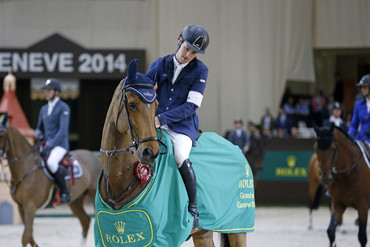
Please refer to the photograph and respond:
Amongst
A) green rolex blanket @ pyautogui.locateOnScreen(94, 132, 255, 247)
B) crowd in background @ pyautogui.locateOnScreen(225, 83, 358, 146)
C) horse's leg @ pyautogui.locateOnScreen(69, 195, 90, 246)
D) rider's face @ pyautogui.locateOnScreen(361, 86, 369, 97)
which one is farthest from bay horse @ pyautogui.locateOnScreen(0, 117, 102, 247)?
crowd in background @ pyautogui.locateOnScreen(225, 83, 358, 146)

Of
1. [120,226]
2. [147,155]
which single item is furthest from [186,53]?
[120,226]

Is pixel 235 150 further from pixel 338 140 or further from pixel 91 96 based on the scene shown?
pixel 91 96

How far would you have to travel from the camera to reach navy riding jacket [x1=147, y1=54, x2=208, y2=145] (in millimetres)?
4660

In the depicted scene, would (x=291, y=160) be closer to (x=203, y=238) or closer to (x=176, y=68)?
(x=203, y=238)

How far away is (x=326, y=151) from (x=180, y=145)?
437 centimetres

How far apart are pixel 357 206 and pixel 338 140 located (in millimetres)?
908

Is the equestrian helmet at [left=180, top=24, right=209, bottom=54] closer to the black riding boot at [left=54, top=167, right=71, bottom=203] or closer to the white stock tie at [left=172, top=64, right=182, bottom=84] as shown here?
the white stock tie at [left=172, top=64, right=182, bottom=84]

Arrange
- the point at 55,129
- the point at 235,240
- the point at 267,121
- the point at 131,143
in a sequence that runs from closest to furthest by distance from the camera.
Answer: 1. the point at 131,143
2. the point at 235,240
3. the point at 55,129
4. the point at 267,121

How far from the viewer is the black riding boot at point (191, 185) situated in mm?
4531

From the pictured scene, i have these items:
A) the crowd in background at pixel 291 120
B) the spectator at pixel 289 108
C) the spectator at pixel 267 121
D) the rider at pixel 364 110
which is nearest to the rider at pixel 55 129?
the rider at pixel 364 110

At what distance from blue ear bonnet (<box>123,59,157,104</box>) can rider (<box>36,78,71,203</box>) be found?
467 cm

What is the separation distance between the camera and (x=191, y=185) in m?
4.55

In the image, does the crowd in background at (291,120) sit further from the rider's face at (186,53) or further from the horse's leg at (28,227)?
the rider's face at (186,53)

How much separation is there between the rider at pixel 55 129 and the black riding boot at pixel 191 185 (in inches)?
173
